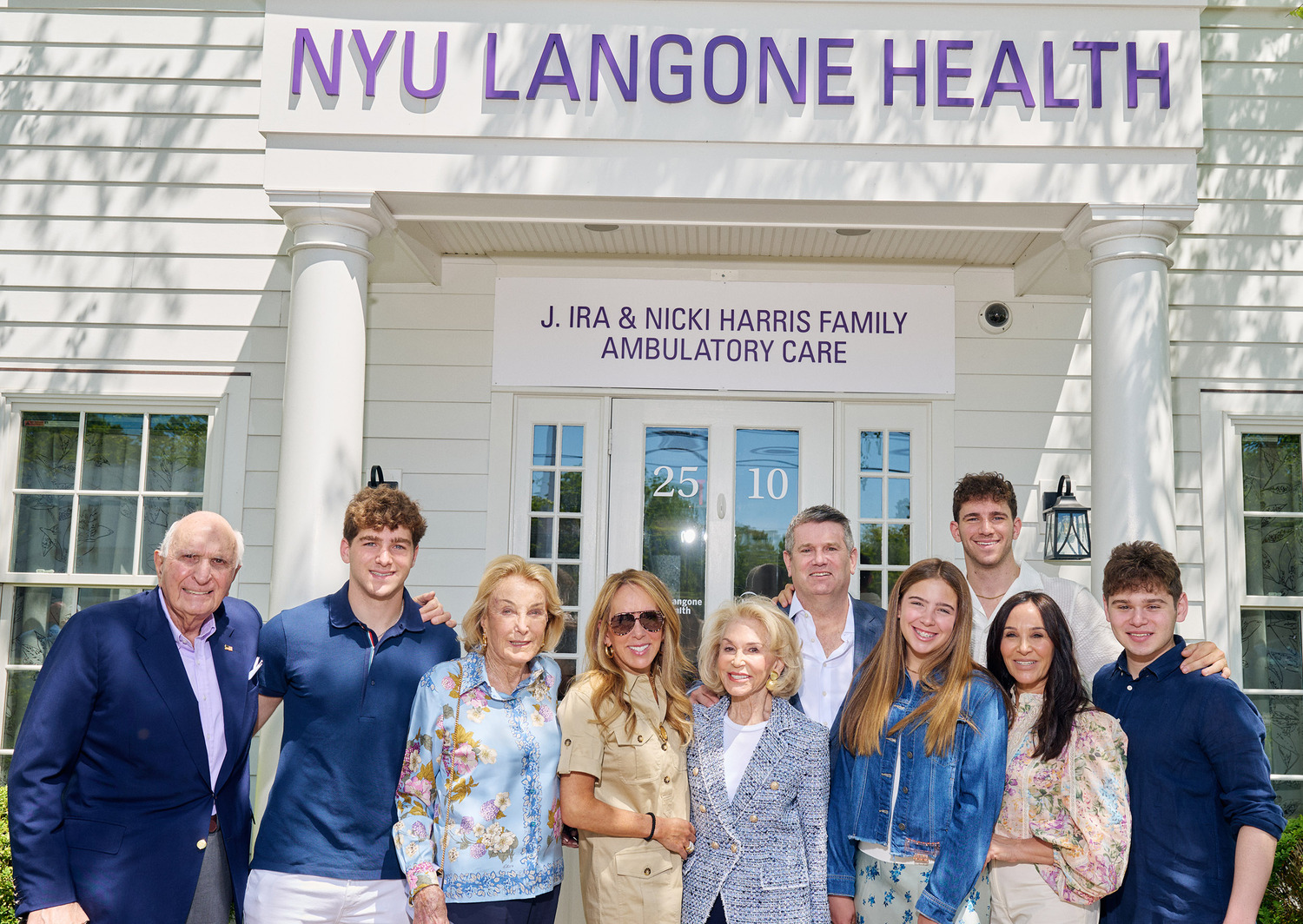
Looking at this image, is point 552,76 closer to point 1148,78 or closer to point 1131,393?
point 1148,78

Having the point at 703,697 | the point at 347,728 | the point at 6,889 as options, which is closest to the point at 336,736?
the point at 347,728

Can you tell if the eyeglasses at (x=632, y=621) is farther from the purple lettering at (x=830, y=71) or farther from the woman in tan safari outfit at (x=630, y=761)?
the purple lettering at (x=830, y=71)

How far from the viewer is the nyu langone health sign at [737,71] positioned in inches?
180

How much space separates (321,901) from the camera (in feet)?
9.36

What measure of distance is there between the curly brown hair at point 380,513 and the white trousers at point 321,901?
95 centimetres

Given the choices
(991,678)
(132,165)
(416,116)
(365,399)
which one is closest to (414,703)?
(991,678)

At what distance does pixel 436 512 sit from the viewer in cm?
587

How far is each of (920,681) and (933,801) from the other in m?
0.32

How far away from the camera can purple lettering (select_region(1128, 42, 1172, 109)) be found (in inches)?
179

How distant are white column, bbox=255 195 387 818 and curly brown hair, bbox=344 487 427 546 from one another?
4.79ft

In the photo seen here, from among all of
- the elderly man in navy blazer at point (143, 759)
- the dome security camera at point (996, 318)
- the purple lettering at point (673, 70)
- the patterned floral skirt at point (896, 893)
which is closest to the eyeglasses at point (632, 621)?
the patterned floral skirt at point (896, 893)

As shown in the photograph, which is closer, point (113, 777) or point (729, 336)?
point (113, 777)

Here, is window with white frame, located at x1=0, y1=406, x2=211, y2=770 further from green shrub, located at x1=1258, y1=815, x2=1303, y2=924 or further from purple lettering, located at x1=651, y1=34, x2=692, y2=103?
green shrub, located at x1=1258, y1=815, x2=1303, y2=924

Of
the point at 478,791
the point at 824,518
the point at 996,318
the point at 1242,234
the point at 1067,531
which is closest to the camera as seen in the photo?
the point at 478,791
